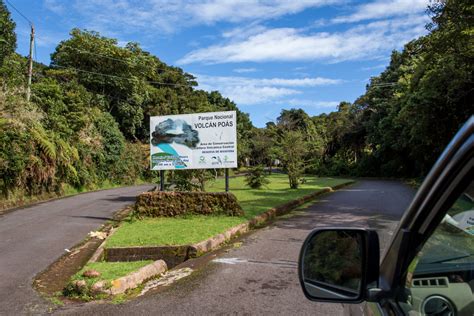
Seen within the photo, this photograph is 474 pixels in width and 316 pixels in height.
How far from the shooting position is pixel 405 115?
21.3 metres

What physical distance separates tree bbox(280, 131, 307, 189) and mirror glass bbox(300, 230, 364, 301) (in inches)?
798

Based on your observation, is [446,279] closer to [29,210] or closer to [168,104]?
[29,210]

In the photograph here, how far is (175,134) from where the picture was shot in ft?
→ 40.1

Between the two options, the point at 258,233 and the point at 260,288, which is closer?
the point at 260,288

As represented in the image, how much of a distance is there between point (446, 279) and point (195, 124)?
1053 centimetres

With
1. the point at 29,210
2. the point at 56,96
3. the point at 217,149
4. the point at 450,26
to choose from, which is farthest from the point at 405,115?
the point at 56,96

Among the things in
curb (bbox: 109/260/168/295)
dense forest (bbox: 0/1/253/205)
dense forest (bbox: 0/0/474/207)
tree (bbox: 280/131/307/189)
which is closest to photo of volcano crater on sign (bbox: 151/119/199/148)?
dense forest (bbox: 0/0/474/207)

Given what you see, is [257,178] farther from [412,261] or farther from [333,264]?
[412,261]

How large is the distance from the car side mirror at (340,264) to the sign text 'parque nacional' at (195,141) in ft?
31.8

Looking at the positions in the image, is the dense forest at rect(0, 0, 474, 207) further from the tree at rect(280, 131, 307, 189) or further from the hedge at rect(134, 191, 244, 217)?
the hedge at rect(134, 191, 244, 217)

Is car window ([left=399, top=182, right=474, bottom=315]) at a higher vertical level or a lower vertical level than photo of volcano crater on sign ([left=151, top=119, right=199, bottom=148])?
lower

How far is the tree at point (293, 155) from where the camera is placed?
22.1 metres

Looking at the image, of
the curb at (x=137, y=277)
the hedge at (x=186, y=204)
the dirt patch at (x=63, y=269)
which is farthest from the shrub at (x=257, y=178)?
the curb at (x=137, y=277)

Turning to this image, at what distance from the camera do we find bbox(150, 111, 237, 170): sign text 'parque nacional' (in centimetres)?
1183
